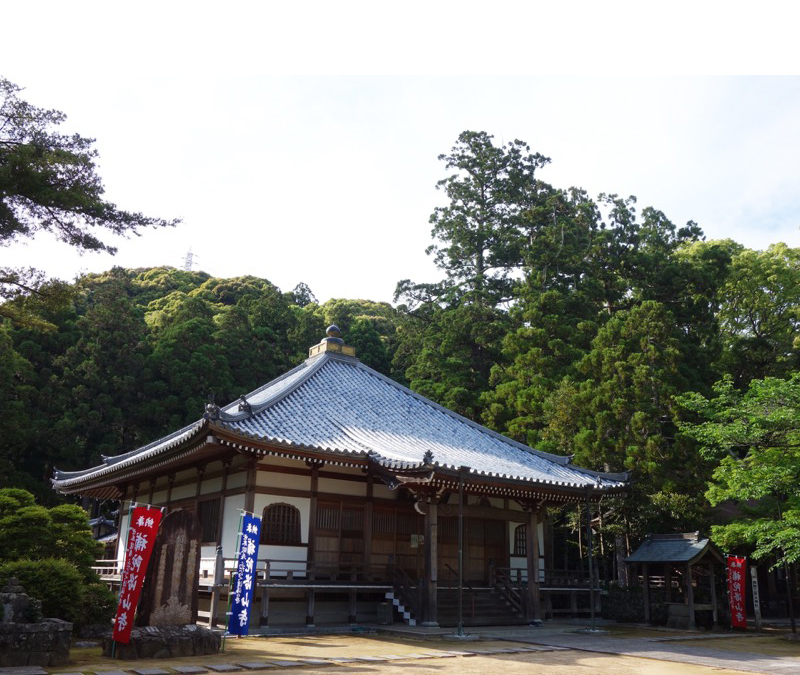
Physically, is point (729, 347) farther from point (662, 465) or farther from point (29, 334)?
point (29, 334)

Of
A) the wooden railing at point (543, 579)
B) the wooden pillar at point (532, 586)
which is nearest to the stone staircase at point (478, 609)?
the wooden pillar at point (532, 586)

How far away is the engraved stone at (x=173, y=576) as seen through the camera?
1103 centimetres

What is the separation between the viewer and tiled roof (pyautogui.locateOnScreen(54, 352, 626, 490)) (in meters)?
16.3

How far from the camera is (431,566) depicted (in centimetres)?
1562

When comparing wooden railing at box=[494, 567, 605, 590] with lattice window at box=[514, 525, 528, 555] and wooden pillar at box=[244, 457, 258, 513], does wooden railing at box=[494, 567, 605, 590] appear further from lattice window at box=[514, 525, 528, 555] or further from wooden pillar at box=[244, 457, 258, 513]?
wooden pillar at box=[244, 457, 258, 513]

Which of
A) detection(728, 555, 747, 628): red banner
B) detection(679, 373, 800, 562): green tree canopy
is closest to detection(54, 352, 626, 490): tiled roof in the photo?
detection(679, 373, 800, 562): green tree canopy

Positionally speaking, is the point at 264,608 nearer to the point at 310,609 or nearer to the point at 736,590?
the point at 310,609

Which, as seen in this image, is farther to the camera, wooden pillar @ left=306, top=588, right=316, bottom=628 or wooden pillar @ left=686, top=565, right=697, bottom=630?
wooden pillar @ left=686, top=565, right=697, bottom=630

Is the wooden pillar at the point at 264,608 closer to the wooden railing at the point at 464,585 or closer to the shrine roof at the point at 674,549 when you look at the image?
the wooden railing at the point at 464,585

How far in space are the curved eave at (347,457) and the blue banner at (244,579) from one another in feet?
7.18

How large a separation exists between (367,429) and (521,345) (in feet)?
47.5

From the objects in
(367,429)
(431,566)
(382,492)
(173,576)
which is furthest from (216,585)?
(367,429)

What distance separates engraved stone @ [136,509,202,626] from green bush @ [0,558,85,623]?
1443mm

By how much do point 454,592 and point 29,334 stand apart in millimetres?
31271
